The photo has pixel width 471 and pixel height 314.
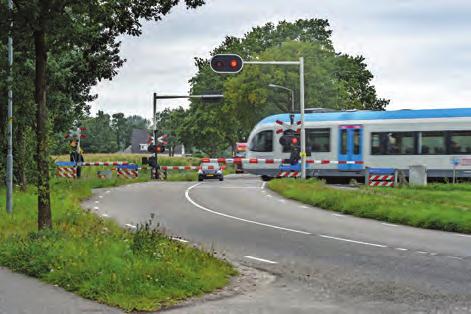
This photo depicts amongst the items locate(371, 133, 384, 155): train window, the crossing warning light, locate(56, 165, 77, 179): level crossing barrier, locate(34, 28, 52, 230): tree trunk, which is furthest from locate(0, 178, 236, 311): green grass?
locate(56, 165, 77, 179): level crossing barrier

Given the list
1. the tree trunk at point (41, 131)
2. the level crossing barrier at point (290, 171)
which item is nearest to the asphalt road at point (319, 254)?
the tree trunk at point (41, 131)

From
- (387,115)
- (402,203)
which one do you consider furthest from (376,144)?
(402,203)

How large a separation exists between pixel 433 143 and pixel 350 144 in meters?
4.21

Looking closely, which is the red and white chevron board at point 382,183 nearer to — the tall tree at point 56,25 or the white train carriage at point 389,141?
the white train carriage at point 389,141

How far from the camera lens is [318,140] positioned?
125 ft

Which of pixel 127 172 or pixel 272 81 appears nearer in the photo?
pixel 127 172

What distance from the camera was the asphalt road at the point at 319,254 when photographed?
9.23 meters

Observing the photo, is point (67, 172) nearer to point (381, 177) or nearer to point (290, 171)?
point (290, 171)

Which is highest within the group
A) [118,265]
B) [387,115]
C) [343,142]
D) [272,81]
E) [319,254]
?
[272,81]

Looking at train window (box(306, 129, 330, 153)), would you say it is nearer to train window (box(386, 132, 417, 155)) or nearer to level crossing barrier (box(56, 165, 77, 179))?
train window (box(386, 132, 417, 155))

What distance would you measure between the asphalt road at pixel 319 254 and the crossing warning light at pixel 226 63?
4.75 metres

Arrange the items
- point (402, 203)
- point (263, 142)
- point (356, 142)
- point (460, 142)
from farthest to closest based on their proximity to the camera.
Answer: point (263, 142), point (356, 142), point (460, 142), point (402, 203)

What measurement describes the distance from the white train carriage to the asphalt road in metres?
11.2

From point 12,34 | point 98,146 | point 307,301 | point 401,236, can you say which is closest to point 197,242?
point 401,236
